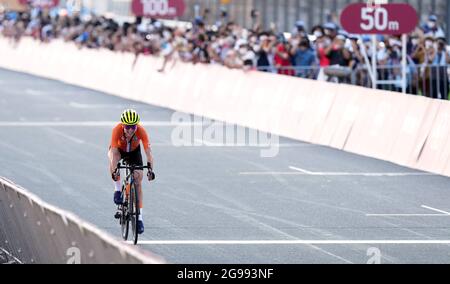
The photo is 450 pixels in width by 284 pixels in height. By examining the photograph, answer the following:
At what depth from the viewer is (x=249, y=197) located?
20.6m

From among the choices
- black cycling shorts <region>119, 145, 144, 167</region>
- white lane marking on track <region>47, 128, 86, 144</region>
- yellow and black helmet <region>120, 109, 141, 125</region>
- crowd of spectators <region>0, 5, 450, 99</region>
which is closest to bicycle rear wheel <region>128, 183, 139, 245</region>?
black cycling shorts <region>119, 145, 144, 167</region>

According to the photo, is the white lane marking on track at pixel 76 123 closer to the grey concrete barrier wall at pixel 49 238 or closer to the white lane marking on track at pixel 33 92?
the white lane marking on track at pixel 33 92

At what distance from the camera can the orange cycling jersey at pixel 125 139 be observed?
16.1 m

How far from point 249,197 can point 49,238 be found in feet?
29.2

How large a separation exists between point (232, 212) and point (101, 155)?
25.1 ft

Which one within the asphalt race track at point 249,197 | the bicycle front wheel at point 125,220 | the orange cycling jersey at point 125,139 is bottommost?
the asphalt race track at point 249,197

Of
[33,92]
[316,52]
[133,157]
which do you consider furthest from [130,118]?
[33,92]

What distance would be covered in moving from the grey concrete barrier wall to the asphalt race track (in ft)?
6.05

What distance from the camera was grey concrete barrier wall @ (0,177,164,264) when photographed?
383 inches

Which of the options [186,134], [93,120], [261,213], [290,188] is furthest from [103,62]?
[261,213]

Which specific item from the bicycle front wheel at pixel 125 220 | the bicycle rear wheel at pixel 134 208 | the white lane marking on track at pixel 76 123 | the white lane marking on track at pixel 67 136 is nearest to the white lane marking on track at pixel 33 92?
the white lane marking on track at pixel 76 123

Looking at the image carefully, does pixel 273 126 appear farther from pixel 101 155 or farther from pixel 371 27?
pixel 101 155

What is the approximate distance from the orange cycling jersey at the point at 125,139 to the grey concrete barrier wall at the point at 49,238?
2.35m

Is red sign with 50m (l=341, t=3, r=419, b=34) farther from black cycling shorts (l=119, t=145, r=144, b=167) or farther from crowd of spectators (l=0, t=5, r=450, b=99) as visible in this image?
black cycling shorts (l=119, t=145, r=144, b=167)
